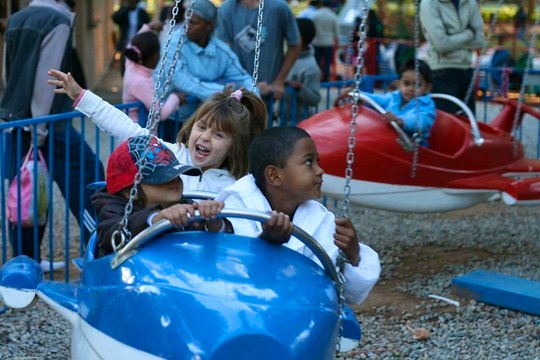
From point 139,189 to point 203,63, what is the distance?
3135 millimetres

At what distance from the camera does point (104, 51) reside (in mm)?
19594

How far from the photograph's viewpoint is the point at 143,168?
2.83 metres

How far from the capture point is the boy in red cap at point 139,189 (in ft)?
8.96

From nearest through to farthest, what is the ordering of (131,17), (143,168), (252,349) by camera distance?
(252,349)
(143,168)
(131,17)

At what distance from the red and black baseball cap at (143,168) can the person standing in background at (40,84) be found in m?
2.22

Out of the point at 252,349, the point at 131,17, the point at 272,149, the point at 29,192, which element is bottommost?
the point at 29,192

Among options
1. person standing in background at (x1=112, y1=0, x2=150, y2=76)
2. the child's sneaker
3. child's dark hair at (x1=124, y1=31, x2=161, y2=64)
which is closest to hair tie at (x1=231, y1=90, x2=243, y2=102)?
child's dark hair at (x1=124, y1=31, x2=161, y2=64)

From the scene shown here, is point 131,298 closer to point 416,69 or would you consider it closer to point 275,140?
point 275,140

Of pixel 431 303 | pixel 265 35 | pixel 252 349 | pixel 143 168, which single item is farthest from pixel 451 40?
pixel 252 349

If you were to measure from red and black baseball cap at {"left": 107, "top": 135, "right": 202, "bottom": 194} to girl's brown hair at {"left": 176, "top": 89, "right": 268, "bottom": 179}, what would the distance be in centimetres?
79

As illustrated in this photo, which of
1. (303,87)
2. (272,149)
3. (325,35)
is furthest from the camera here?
(325,35)

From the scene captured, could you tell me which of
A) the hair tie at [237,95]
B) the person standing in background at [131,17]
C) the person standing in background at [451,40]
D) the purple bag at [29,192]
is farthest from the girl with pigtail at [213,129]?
the person standing in background at [131,17]

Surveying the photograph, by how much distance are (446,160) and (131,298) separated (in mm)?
3562

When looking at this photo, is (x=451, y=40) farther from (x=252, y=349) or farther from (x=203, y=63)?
(x=252, y=349)
